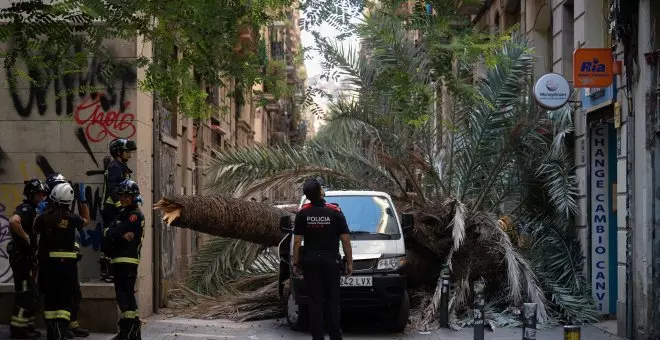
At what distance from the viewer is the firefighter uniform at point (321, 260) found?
10.3 metres

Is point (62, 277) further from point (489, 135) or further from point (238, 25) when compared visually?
point (489, 135)

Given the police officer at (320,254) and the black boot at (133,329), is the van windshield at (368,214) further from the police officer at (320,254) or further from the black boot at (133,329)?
the black boot at (133,329)

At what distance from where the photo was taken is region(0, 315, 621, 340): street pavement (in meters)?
12.7

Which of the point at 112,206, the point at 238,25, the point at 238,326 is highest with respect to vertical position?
the point at 238,25

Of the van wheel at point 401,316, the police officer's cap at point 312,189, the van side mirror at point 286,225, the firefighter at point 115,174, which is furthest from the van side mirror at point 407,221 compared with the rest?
the firefighter at point 115,174

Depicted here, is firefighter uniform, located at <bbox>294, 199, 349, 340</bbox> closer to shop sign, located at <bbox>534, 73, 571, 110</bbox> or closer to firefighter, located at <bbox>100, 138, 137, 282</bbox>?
firefighter, located at <bbox>100, 138, 137, 282</bbox>

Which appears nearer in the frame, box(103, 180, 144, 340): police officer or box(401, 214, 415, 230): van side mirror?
box(103, 180, 144, 340): police officer

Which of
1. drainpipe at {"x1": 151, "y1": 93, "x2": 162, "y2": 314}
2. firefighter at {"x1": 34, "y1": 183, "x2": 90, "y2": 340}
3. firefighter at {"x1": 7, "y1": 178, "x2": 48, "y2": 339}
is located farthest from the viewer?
drainpipe at {"x1": 151, "y1": 93, "x2": 162, "y2": 314}

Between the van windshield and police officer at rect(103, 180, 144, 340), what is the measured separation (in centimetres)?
372

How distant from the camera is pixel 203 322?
566 inches

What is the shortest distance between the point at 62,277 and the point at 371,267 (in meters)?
4.22

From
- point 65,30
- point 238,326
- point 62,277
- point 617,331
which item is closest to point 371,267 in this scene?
point 238,326

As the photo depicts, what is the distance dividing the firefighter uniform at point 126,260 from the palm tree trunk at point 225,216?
216 cm

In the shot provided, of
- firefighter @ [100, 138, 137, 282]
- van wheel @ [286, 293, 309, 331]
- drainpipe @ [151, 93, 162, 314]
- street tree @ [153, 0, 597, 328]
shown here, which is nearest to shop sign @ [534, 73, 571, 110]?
street tree @ [153, 0, 597, 328]
